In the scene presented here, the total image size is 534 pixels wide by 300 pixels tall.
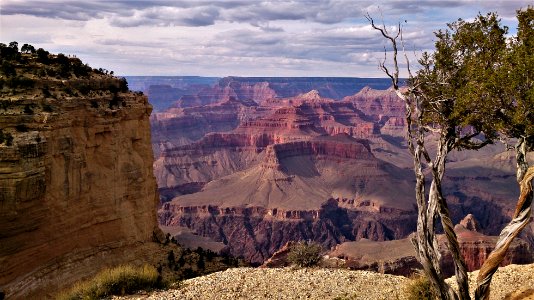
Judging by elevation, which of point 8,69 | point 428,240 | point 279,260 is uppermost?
point 8,69

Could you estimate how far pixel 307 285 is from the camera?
18.8 meters

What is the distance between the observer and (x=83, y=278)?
25.0 m

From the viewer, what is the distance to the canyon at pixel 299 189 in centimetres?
11394

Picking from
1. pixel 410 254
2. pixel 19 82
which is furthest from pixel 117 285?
pixel 410 254

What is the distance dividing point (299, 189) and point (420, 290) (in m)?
119

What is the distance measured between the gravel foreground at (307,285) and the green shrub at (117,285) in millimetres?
845

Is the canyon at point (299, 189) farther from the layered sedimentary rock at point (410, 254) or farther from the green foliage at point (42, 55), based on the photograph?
the green foliage at point (42, 55)

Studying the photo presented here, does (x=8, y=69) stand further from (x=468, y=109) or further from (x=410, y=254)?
(x=410, y=254)

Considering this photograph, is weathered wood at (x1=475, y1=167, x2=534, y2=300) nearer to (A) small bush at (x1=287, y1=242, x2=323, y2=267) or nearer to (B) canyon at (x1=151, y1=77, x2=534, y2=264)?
(A) small bush at (x1=287, y1=242, x2=323, y2=267)

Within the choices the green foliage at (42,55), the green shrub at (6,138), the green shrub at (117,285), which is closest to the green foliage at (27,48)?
the green foliage at (42,55)

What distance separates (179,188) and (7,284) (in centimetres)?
12113

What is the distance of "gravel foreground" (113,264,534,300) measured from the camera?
57.8ft

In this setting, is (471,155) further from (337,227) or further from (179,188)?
(179,188)

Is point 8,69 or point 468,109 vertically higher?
point 8,69
